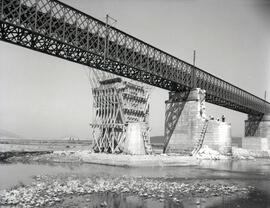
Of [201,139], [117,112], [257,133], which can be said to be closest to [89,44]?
[117,112]

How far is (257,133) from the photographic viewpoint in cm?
8625

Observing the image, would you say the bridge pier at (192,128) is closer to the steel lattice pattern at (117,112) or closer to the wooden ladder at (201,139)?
the wooden ladder at (201,139)

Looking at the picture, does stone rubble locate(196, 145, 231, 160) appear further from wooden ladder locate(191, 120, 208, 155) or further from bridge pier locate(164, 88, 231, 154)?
bridge pier locate(164, 88, 231, 154)

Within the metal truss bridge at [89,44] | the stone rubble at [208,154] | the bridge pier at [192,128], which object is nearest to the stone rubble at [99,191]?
the metal truss bridge at [89,44]

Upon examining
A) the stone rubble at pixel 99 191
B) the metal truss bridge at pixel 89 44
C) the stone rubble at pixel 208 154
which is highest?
the metal truss bridge at pixel 89 44

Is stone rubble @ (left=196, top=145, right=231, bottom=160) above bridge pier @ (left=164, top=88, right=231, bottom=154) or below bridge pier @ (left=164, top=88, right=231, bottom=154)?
below

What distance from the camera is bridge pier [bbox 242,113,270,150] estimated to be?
81.1 m

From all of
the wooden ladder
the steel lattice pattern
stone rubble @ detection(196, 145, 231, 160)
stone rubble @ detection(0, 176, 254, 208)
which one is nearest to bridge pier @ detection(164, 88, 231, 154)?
the wooden ladder

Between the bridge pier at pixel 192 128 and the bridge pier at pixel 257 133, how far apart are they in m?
29.2

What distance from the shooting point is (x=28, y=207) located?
13875mm

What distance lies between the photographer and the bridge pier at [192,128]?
52.6 metres

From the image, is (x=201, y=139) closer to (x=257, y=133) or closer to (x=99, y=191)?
(x=99, y=191)

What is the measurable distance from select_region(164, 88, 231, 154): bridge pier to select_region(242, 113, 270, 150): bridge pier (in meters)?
29.2

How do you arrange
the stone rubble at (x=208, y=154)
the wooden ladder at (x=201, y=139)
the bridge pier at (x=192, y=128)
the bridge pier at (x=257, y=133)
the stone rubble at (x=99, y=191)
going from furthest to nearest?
the bridge pier at (x=257, y=133)
the bridge pier at (x=192, y=128)
the wooden ladder at (x=201, y=139)
the stone rubble at (x=208, y=154)
the stone rubble at (x=99, y=191)
